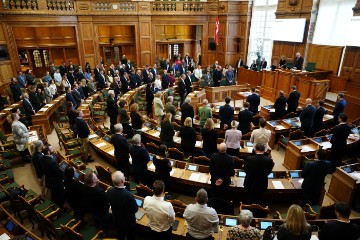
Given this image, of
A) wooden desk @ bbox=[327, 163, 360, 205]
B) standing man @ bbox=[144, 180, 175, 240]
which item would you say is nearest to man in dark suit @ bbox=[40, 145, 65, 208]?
standing man @ bbox=[144, 180, 175, 240]

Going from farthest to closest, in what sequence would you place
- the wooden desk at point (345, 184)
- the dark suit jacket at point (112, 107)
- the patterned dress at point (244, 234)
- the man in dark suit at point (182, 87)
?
the man in dark suit at point (182, 87), the dark suit jacket at point (112, 107), the wooden desk at point (345, 184), the patterned dress at point (244, 234)

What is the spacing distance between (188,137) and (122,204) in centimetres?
286

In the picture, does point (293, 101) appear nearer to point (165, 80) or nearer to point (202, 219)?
point (165, 80)

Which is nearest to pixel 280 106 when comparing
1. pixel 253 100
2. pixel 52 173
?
pixel 253 100

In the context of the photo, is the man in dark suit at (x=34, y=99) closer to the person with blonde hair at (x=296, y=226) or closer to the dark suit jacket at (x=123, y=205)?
the dark suit jacket at (x=123, y=205)

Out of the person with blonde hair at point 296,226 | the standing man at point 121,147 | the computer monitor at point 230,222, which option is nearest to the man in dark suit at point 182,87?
the standing man at point 121,147

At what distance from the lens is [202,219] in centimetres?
338

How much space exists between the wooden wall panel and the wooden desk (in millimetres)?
8094

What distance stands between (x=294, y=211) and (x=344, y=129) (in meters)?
4.37

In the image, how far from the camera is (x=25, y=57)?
15.9 m

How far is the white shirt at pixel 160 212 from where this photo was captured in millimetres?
3545

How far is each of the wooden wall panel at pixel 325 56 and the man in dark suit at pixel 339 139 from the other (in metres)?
7.18

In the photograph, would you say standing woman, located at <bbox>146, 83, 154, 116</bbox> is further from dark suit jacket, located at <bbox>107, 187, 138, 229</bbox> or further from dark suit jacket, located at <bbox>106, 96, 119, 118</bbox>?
dark suit jacket, located at <bbox>107, 187, 138, 229</bbox>

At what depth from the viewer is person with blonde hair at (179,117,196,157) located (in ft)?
20.1
